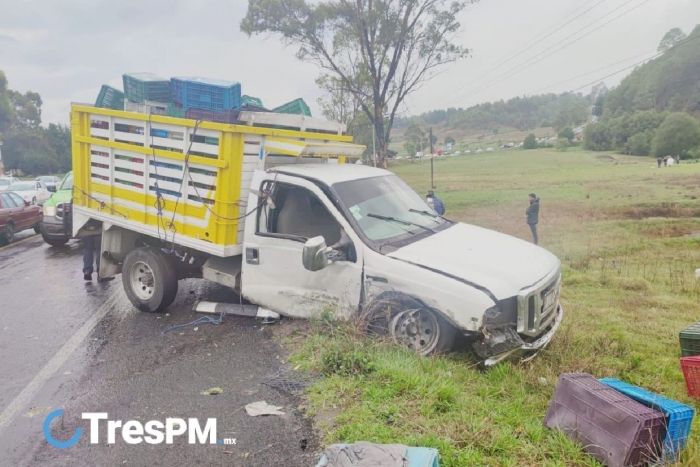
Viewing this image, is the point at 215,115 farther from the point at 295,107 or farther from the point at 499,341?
the point at 499,341

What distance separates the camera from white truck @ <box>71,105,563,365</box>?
4324 mm

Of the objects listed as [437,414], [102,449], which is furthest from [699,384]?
[102,449]

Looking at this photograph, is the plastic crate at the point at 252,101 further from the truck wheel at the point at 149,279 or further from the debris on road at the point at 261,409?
the debris on road at the point at 261,409

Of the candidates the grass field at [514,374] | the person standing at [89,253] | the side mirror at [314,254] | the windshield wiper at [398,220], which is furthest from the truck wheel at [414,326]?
the person standing at [89,253]

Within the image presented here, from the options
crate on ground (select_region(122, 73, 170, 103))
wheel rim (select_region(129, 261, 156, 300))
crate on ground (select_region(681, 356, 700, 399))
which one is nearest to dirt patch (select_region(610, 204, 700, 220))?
crate on ground (select_region(681, 356, 700, 399))

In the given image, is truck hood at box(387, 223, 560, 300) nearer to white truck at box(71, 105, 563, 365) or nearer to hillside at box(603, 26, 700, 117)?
white truck at box(71, 105, 563, 365)

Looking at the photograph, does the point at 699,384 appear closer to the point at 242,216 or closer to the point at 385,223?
the point at 385,223

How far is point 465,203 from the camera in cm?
2380

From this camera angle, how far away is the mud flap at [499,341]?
13.5ft

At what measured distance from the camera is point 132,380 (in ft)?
14.8

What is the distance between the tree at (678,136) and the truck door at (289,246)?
153 ft

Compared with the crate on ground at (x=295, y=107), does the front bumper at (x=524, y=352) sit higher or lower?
lower

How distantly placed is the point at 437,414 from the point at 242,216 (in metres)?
3.22

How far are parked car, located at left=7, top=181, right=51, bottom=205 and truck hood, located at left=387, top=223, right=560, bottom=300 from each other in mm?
18357
